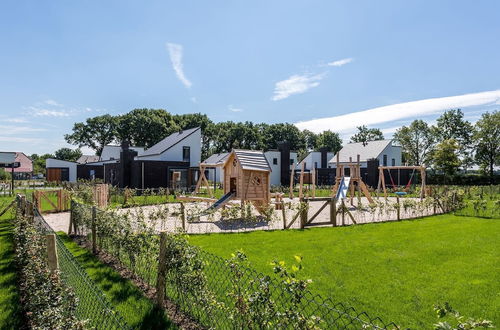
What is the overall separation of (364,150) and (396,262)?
1642 inches

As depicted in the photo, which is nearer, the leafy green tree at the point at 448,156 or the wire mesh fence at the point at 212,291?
the wire mesh fence at the point at 212,291

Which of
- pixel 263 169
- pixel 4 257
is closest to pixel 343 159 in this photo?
pixel 263 169

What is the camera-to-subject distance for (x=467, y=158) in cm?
5616

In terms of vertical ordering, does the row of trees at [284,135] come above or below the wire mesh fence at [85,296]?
above

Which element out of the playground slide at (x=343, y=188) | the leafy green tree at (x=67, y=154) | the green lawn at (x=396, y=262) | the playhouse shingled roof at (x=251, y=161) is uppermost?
the leafy green tree at (x=67, y=154)

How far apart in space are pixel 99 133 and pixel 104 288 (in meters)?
72.1

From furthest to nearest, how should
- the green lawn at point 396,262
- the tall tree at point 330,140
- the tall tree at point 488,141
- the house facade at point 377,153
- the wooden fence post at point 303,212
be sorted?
the tall tree at point 330,140, the tall tree at point 488,141, the house facade at point 377,153, the wooden fence post at point 303,212, the green lawn at point 396,262

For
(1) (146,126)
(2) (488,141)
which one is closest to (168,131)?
(1) (146,126)

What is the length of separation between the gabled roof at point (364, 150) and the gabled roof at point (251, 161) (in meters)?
30.6

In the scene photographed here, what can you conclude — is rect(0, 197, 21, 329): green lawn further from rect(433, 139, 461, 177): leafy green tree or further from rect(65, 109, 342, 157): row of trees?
rect(65, 109, 342, 157): row of trees

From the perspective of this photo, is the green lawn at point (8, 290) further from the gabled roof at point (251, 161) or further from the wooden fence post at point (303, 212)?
the gabled roof at point (251, 161)

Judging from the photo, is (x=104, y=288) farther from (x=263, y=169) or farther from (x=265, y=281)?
(x=263, y=169)

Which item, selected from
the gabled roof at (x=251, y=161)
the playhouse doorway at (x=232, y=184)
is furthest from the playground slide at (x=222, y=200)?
the gabled roof at (x=251, y=161)

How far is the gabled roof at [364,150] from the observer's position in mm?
45594
